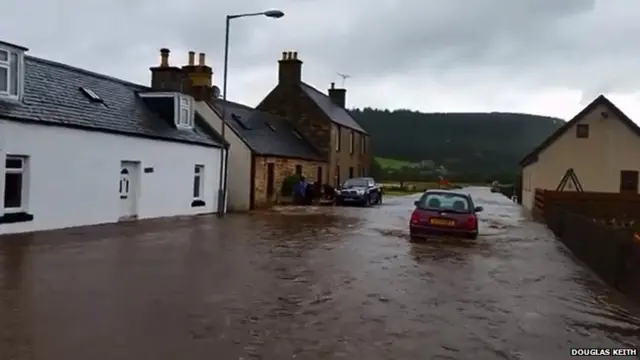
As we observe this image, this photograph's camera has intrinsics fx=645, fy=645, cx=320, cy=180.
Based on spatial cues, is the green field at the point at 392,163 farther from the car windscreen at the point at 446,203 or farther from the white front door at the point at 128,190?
the car windscreen at the point at 446,203

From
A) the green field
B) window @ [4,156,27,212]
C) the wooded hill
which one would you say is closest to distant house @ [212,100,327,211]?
Answer: window @ [4,156,27,212]

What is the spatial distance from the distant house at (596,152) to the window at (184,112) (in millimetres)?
19493

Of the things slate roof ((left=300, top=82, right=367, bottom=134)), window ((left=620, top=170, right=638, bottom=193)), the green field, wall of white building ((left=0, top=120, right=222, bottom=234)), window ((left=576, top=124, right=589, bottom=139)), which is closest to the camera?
wall of white building ((left=0, top=120, right=222, bottom=234))

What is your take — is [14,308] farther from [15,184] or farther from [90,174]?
[90,174]

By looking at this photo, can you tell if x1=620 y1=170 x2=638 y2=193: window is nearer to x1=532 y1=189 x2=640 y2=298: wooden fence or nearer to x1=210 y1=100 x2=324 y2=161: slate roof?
x1=532 y1=189 x2=640 y2=298: wooden fence

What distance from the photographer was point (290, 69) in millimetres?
44594

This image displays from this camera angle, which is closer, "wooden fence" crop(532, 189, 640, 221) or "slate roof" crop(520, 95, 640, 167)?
"wooden fence" crop(532, 189, 640, 221)

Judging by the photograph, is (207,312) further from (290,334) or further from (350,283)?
(350,283)

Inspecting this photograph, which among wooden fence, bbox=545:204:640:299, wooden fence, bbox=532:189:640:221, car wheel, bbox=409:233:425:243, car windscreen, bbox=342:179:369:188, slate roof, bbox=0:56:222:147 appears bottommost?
car wheel, bbox=409:233:425:243

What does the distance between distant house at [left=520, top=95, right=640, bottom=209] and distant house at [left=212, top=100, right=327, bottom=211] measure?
14.2 metres

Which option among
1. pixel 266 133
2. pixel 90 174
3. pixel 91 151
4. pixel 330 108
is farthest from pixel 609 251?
pixel 330 108

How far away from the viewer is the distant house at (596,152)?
110ft

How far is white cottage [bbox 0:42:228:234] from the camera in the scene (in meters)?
17.2

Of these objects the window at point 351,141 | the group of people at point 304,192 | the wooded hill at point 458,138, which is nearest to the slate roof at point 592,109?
the group of people at point 304,192
